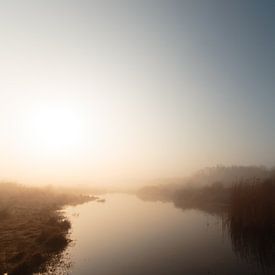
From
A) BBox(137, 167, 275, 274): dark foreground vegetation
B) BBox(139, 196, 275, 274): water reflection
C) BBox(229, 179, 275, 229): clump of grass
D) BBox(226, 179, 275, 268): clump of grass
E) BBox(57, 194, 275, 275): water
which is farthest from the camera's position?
BBox(229, 179, 275, 229): clump of grass

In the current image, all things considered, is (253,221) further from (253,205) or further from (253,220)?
(253,205)

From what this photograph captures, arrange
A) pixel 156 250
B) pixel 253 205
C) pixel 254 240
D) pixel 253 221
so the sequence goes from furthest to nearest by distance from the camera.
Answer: pixel 253 205 < pixel 253 221 < pixel 254 240 < pixel 156 250

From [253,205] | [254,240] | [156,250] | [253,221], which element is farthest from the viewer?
[253,205]

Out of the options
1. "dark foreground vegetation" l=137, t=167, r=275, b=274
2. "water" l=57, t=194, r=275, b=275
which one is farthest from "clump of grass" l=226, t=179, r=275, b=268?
"water" l=57, t=194, r=275, b=275

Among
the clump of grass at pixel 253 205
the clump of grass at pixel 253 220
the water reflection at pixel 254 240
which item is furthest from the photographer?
the clump of grass at pixel 253 205

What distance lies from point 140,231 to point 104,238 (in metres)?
6.41

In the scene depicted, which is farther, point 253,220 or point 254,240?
point 253,220

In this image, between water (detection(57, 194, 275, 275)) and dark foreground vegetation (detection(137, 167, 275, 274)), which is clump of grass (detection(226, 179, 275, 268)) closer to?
dark foreground vegetation (detection(137, 167, 275, 274))

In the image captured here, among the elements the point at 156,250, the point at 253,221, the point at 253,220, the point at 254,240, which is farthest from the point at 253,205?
the point at 156,250

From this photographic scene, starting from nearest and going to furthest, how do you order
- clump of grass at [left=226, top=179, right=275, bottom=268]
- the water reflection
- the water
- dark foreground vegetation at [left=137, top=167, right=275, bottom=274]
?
the water → the water reflection → dark foreground vegetation at [left=137, top=167, right=275, bottom=274] → clump of grass at [left=226, top=179, right=275, bottom=268]

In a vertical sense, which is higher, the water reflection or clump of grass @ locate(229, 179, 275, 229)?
clump of grass @ locate(229, 179, 275, 229)

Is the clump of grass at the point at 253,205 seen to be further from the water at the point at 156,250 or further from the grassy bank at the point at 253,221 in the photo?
the water at the point at 156,250

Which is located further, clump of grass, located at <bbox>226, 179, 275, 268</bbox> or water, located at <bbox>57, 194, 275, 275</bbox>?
clump of grass, located at <bbox>226, 179, 275, 268</bbox>

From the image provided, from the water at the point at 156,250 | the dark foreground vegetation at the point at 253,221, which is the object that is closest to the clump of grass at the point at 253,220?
the dark foreground vegetation at the point at 253,221
